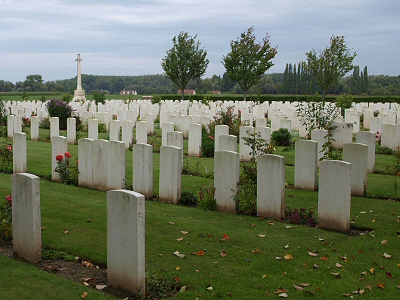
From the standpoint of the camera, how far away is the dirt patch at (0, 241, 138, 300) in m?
5.15

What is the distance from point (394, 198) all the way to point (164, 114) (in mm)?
13433

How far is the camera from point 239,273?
5453mm

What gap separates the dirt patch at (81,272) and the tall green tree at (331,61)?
28.9 meters

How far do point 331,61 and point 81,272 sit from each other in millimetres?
30090

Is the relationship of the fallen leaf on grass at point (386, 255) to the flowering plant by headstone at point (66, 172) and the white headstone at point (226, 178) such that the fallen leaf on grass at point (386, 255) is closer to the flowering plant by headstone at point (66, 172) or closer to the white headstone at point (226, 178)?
the white headstone at point (226, 178)

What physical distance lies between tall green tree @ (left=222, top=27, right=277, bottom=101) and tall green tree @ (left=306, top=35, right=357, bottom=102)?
3.62m

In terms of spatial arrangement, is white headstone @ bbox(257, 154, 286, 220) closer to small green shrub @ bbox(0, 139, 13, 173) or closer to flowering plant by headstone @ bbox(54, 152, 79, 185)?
flowering plant by headstone @ bbox(54, 152, 79, 185)

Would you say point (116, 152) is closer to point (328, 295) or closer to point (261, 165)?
point (261, 165)

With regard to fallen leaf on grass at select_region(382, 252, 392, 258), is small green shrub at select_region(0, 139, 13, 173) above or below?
above

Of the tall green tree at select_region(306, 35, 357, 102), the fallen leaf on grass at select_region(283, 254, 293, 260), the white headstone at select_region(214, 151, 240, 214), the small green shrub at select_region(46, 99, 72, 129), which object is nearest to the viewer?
the fallen leaf on grass at select_region(283, 254, 293, 260)

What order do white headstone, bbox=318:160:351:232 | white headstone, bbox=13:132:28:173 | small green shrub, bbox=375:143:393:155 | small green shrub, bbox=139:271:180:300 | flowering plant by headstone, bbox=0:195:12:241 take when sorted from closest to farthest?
small green shrub, bbox=139:271:180:300, flowering plant by headstone, bbox=0:195:12:241, white headstone, bbox=318:160:351:232, white headstone, bbox=13:132:28:173, small green shrub, bbox=375:143:393:155

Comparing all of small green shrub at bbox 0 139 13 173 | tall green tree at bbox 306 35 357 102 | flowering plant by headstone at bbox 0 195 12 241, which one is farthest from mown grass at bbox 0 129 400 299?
tall green tree at bbox 306 35 357 102

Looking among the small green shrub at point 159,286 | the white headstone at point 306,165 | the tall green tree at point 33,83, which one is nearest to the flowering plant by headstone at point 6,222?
the small green shrub at point 159,286

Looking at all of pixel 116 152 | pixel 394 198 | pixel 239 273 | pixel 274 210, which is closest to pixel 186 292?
pixel 239 273
